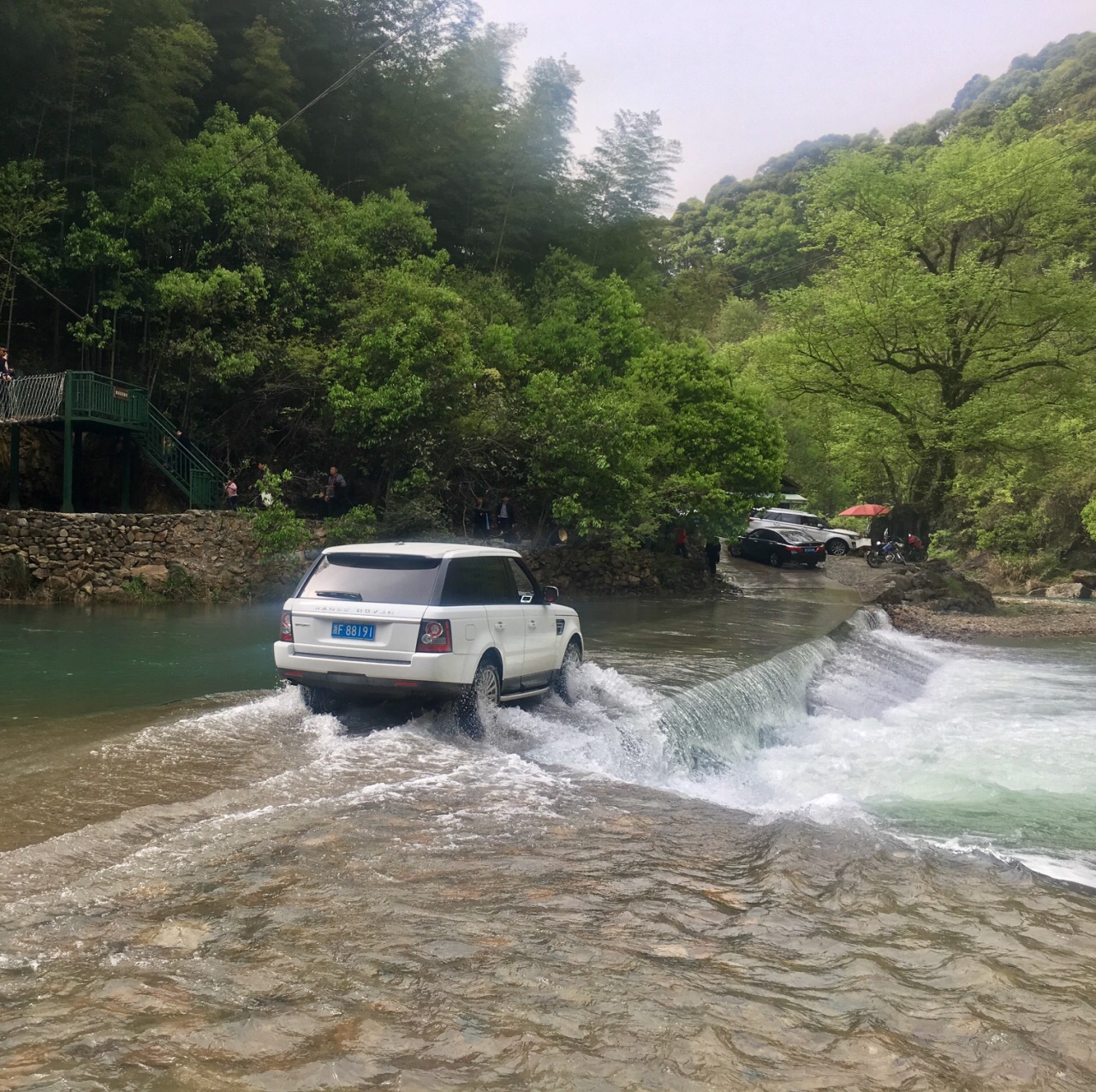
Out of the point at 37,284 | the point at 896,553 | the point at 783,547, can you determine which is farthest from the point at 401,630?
the point at 896,553

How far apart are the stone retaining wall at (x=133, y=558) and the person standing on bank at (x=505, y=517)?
461cm

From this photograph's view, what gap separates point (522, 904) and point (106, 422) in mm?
20212

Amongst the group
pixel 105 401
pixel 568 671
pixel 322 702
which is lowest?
pixel 322 702

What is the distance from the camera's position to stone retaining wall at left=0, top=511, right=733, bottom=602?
19781 mm

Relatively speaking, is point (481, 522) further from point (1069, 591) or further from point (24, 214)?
point (1069, 591)

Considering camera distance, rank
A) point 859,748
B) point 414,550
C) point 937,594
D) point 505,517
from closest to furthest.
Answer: point 414,550 < point 859,748 < point 505,517 < point 937,594

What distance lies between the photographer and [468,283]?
29.5 metres

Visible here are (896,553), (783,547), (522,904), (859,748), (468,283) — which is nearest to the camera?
(522,904)

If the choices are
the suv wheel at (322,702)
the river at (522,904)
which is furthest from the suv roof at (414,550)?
the river at (522,904)

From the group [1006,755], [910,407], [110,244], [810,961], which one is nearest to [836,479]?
[910,407]

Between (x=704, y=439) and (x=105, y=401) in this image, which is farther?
(x=704, y=439)

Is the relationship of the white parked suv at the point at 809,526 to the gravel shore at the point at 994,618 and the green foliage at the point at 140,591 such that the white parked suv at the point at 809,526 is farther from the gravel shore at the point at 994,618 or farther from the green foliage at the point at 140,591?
the green foliage at the point at 140,591

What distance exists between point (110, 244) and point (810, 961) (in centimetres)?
2365

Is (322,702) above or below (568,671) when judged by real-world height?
below
